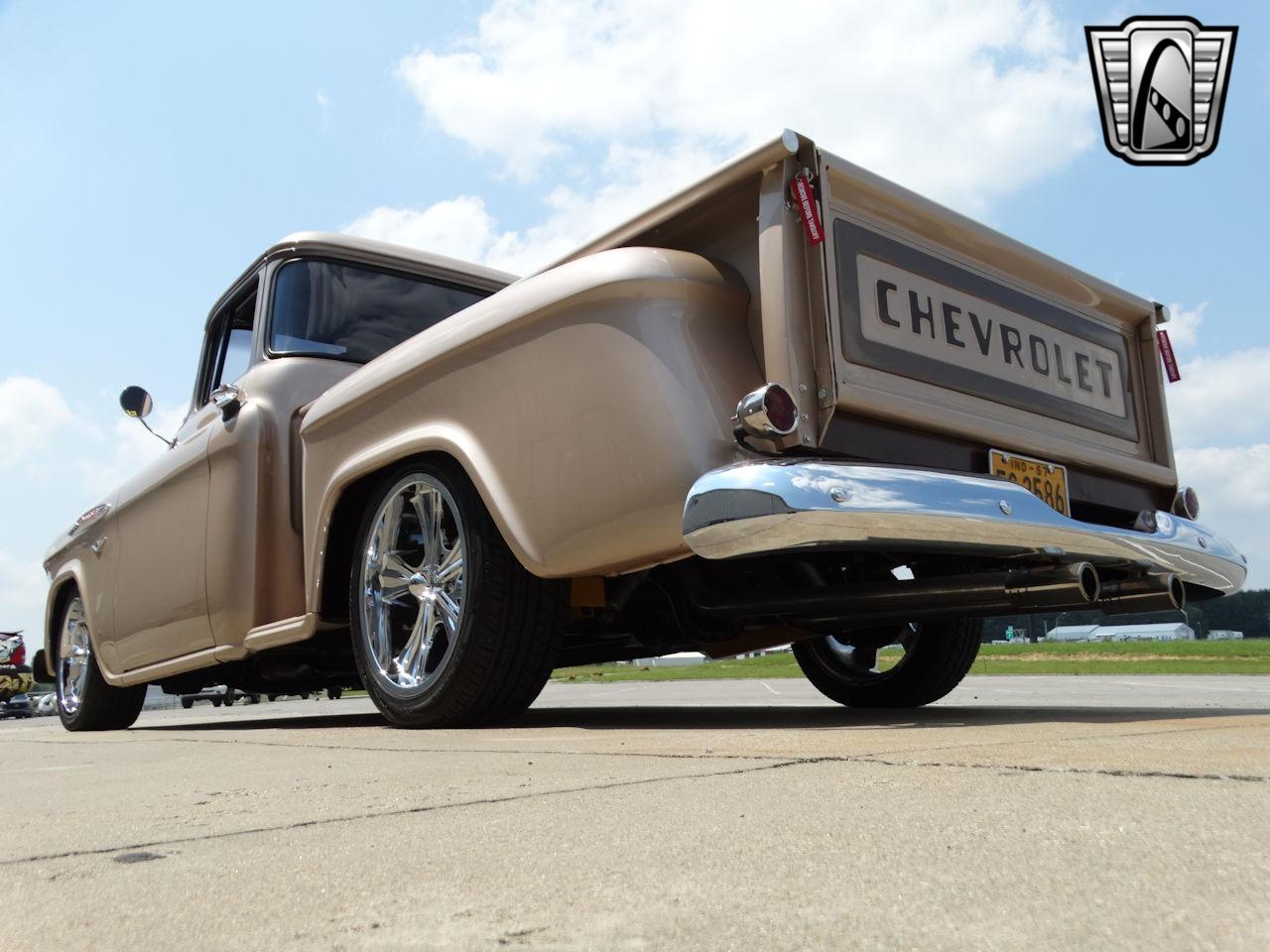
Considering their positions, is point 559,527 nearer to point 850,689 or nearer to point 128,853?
point 128,853

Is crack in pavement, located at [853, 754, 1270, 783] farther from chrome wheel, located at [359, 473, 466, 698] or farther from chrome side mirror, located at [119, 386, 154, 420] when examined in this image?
chrome side mirror, located at [119, 386, 154, 420]

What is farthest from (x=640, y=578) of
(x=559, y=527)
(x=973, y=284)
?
(x=973, y=284)

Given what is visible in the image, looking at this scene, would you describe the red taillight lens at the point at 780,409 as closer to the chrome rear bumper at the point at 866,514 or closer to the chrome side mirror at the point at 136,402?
the chrome rear bumper at the point at 866,514

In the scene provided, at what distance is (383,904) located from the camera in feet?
3.82

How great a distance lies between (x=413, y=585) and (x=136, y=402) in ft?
8.95

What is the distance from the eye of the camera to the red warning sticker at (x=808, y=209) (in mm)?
2885

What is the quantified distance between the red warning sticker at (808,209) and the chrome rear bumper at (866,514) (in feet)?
2.00

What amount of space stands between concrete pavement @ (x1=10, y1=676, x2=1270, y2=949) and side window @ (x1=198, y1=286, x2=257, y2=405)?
2.98m

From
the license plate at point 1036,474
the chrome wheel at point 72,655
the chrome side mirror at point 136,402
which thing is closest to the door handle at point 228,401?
the chrome side mirror at point 136,402

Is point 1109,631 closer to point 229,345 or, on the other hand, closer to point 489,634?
point 229,345

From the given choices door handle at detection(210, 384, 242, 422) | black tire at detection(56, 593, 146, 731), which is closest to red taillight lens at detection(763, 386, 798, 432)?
door handle at detection(210, 384, 242, 422)

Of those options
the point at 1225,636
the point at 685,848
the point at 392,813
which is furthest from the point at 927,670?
the point at 1225,636

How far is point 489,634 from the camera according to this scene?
3322 millimetres

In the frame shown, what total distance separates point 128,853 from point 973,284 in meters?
2.87
